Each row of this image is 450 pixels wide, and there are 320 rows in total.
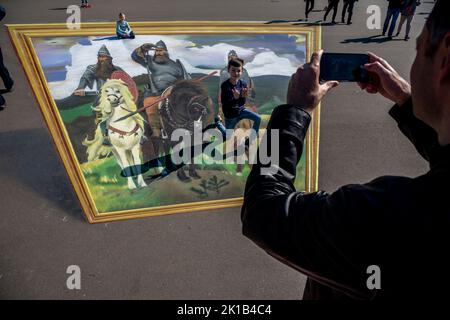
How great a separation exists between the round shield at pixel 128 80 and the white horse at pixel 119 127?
0.02 m

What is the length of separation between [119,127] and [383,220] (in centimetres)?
216

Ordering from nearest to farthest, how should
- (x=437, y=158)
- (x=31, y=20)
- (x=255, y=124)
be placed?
(x=437, y=158), (x=255, y=124), (x=31, y=20)

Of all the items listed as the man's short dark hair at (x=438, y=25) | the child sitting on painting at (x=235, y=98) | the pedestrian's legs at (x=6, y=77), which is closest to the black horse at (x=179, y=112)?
the child sitting on painting at (x=235, y=98)

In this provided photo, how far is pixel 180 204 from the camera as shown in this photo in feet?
8.77

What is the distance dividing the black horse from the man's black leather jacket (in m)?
1.68

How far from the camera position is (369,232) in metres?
0.74

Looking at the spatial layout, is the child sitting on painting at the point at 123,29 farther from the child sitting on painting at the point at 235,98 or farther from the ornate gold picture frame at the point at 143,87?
the child sitting on painting at the point at 235,98

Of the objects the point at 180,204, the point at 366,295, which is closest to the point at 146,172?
the point at 180,204

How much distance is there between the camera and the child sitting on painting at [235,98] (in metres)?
2.58

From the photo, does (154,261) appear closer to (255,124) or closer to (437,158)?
(255,124)

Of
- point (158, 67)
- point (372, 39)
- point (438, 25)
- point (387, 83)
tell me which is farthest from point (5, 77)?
point (372, 39)

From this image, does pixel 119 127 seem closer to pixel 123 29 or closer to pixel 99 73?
pixel 99 73

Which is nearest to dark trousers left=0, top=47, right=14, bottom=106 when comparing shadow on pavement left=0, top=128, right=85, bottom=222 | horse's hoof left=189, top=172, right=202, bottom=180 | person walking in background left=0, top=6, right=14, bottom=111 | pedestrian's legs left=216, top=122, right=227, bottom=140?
person walking in background left=0, top=6, right=14, bottom=111
